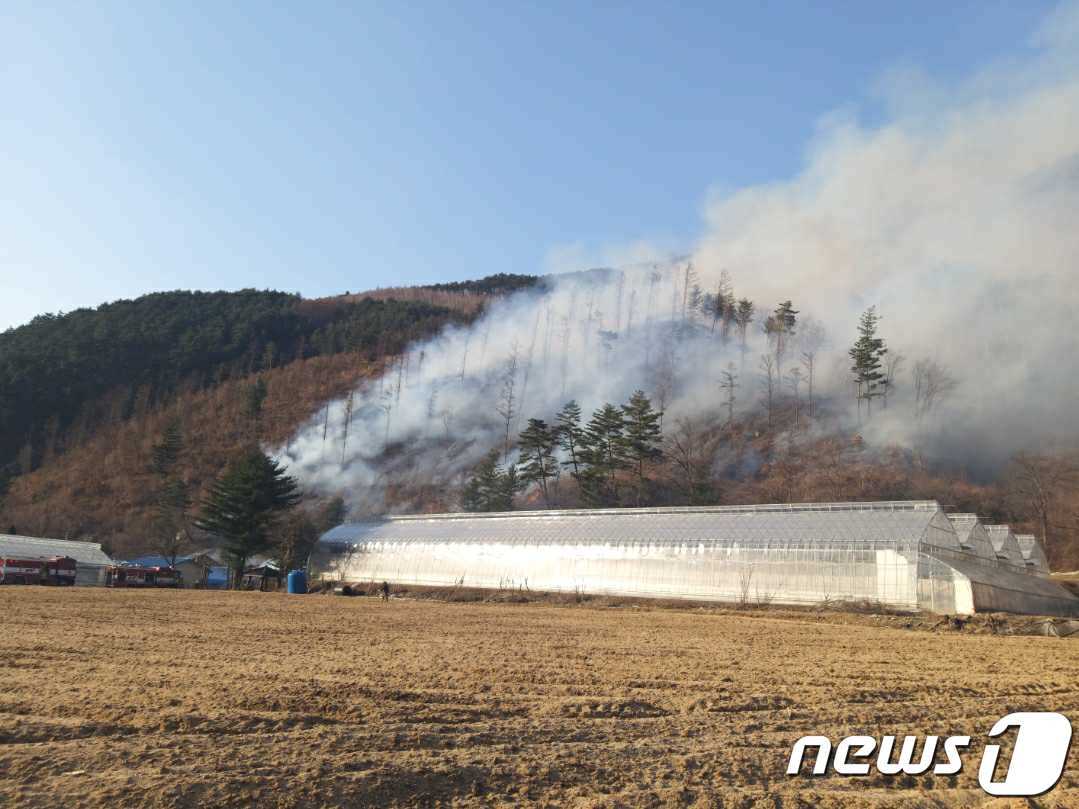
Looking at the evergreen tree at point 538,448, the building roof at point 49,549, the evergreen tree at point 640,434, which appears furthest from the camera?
the evergreen tree at point 538,448

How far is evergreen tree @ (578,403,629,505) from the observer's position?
72375 millimetres

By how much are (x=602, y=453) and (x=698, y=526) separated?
2530 cm

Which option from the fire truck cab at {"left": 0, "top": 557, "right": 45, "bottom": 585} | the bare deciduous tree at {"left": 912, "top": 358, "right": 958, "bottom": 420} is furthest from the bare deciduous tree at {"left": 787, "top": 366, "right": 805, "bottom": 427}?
the fire truck cab at {"left": 0, "top": 557, "right": 45, "bottom": 585}

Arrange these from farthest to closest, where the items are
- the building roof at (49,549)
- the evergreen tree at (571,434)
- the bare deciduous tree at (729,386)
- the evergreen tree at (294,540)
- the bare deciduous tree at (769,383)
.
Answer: the bare deciduous tree at (729,386)
the bare deciduous tree at (769,383)
the evergreen tree at (571,434)
the evergreen tree at (294,540)
the building roof at (49,549)

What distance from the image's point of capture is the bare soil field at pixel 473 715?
24.8ft

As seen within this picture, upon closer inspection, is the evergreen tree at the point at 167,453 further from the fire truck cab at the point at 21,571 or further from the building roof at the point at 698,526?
the building roof at the point at 698,526

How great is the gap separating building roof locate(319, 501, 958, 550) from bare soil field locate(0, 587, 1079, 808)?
57.9 feet

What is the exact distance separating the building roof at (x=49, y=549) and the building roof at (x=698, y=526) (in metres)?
25.3

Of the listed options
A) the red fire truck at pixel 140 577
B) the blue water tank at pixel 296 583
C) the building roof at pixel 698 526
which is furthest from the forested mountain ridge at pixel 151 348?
the building roof at pixel 698 526

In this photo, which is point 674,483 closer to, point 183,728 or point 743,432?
point 743,432

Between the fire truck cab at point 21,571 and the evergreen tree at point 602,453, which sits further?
the evergreen tree at point 602,453

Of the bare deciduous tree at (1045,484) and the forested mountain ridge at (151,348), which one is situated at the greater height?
the forested mountain ridge at (151,348)

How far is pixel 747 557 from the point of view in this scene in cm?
4400

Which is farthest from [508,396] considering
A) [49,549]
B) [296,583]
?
[49,549]
